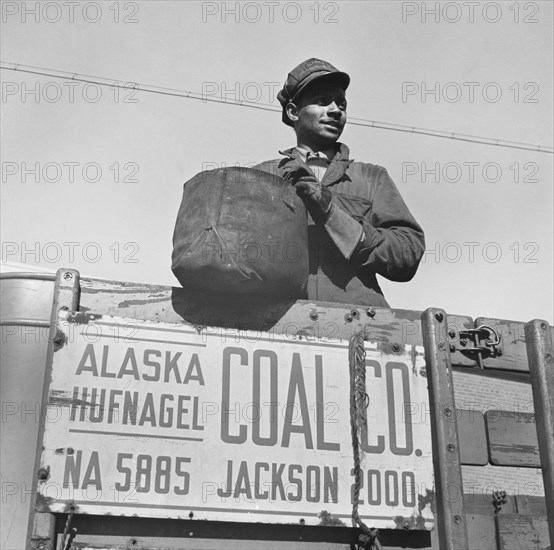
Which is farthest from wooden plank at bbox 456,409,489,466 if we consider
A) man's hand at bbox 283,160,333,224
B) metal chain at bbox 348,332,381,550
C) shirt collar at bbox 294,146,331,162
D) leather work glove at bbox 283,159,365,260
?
shirt collar at bbox 294,146,331,162

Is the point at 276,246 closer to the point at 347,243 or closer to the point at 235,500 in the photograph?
the point at 347,243

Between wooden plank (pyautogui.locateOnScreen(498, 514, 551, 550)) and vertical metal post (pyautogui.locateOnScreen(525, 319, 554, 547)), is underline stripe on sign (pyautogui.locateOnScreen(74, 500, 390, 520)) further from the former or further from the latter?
vertical metal post (pyautogui.locateOnScreen(525, 319, 554, 547))

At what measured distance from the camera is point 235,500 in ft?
9.68

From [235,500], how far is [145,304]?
2.72 ft

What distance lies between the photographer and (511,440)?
3291 mm

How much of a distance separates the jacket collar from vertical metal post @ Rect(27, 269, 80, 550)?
1488 mm

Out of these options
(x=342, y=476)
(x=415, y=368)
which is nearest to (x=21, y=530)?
(x=342, y=476)

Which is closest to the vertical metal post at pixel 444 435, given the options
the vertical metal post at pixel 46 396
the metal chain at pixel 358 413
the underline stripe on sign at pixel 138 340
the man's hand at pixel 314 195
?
the metal chain at pixel 358 413

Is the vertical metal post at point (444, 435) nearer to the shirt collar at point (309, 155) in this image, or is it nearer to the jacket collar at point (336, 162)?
the jacket collar at point (336, 162)

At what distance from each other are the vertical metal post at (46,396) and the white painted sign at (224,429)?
0.12 feet

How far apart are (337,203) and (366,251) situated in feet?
Answer: 1.18

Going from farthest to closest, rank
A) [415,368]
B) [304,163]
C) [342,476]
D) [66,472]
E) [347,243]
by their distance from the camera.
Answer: [304,163] < [347,243] < [415,368] < [342,476] < [66,472]

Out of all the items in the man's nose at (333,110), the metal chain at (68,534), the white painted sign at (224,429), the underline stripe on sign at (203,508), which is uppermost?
the man's nose at (333,110)

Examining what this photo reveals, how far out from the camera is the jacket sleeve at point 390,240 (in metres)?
3.82
